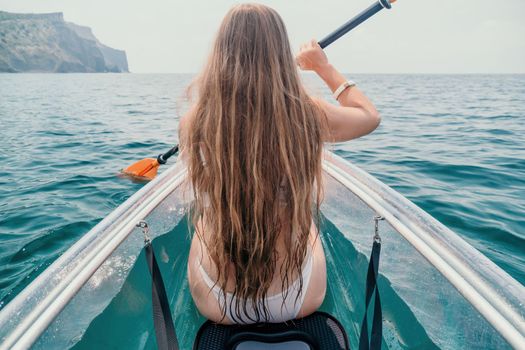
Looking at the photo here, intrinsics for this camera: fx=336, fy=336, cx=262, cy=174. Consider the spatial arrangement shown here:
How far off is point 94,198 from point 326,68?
3582 millimetres

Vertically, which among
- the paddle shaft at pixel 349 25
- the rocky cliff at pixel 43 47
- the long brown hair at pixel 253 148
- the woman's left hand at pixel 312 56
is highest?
the rocky cliff at pixel 43 47

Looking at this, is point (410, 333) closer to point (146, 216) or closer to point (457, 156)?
point (146, 216)

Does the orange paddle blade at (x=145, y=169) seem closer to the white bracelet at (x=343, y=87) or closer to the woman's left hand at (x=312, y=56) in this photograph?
the woman's left hand at (x=312, y=56)

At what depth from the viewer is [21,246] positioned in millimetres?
3014

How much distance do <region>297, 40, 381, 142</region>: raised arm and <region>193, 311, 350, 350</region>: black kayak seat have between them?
735 mm

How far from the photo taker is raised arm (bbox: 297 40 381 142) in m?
1.38

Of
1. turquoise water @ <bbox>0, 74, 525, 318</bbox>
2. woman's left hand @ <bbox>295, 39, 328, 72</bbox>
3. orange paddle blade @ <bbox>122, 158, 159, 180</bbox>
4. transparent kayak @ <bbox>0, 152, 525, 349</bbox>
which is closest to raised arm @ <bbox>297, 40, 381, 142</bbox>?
woman's left hand @ <bbox>295, 39, 328, 72</bbox>

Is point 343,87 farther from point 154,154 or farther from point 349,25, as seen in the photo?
point 154,154

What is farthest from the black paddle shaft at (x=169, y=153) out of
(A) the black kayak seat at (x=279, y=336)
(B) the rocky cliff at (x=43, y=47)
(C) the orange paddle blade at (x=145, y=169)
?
(B) the rocky cliff at (x=43, y=47)

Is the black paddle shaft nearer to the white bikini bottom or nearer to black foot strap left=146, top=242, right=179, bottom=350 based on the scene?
black foot strap left=146, top=242, right=179, bottom=350

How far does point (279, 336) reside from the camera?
1144 millimetres

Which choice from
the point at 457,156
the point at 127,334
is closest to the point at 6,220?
the point at 127,334

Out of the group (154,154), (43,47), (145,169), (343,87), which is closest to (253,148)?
(343,87)

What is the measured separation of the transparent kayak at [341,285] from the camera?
3.71 feet
